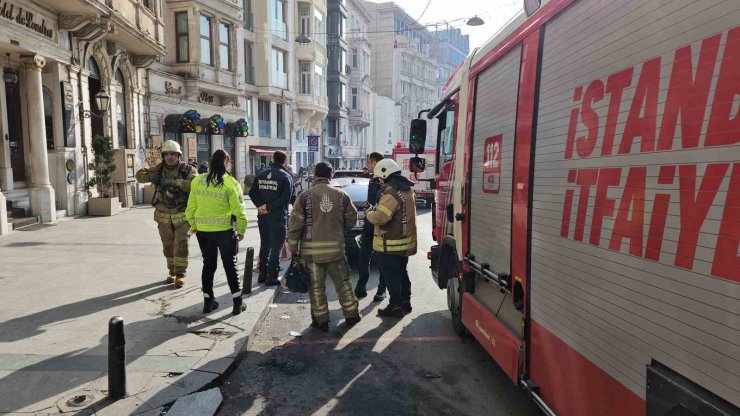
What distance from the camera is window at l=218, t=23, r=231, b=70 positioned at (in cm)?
2319

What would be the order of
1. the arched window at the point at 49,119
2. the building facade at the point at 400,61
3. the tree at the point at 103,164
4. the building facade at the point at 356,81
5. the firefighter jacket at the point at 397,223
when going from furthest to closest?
the building facade at the point at 400,61 < the building facade at the point at 356,81 < the tree at the point at 103,164 < the arched window at the point at 49,119 < the firefighter jacket at the point at 397,223


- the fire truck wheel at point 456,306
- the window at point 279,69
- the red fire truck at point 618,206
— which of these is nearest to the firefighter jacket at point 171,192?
the fire truck wheel at point 456,306

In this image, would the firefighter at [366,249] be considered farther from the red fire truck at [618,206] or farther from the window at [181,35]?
the window at [181,35]

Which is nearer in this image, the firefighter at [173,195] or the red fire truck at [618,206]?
the red fire truck at [618,206]

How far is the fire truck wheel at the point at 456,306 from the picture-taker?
4.86 meters

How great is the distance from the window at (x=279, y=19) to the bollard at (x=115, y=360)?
92.8 feet

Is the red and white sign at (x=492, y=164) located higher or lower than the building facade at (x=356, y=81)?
lower

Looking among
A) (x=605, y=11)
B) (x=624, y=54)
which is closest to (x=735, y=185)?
(x=624, y=54)

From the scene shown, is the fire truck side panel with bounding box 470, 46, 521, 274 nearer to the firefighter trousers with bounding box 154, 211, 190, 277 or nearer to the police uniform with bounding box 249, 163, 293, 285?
the police uniform with bounding box 249, 163, 293, 285

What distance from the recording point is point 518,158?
10.3 ft

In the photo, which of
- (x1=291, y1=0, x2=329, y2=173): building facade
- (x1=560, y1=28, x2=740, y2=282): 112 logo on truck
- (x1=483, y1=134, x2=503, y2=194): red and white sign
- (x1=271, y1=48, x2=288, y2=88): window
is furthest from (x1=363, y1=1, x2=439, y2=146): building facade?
(x1=560, y1=28, x2=740, y2=282): 112 logo on truck

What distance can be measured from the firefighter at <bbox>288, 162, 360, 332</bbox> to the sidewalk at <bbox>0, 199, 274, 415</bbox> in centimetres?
79

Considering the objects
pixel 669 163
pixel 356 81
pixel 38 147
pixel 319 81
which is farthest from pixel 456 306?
pixel 356 81

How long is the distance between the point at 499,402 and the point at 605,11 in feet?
9.06
